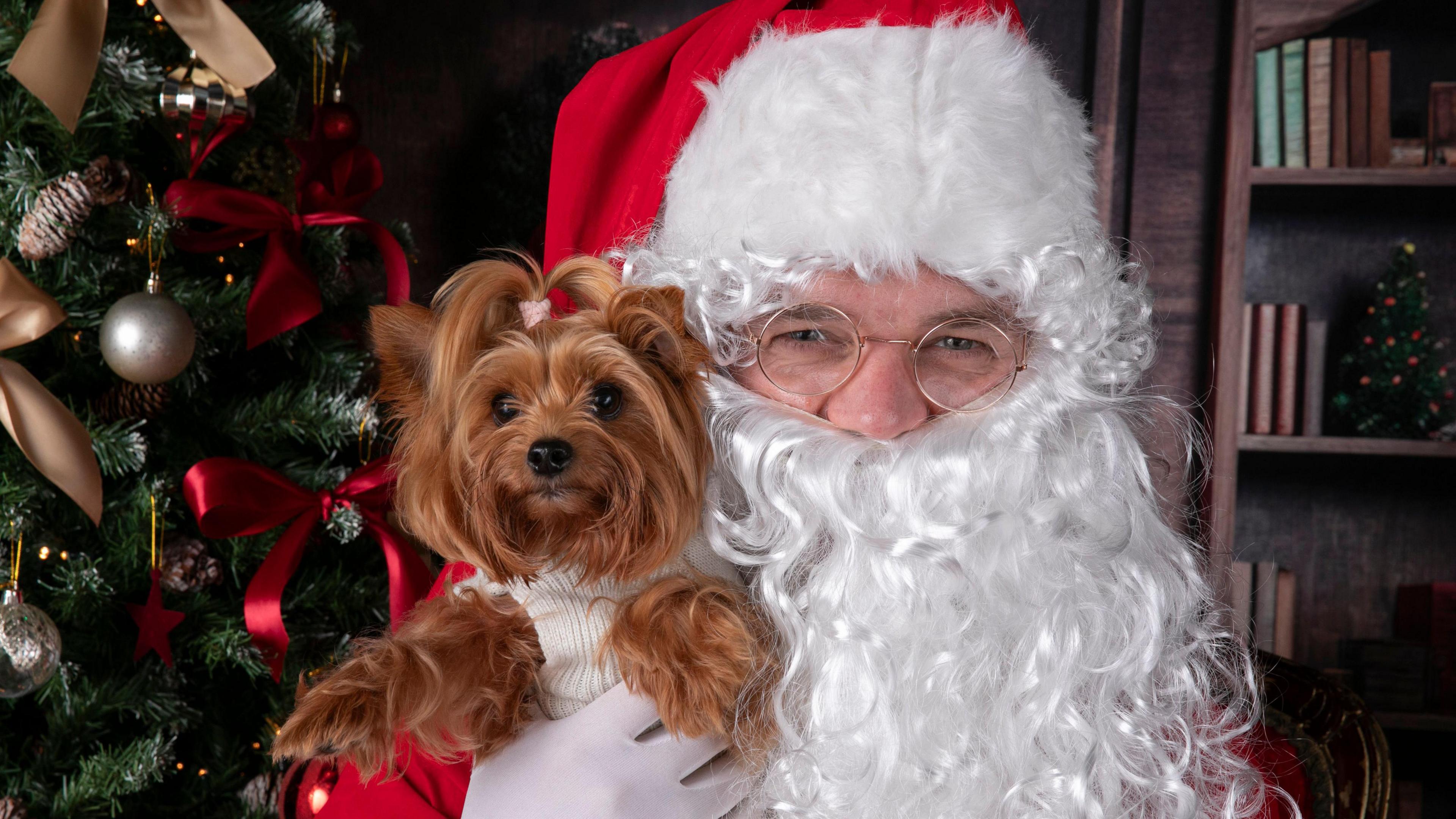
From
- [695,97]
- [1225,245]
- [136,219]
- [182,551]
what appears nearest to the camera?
[695,97]

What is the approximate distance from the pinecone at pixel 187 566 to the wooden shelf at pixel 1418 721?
3.33m

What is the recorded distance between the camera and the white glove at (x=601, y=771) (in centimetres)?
114

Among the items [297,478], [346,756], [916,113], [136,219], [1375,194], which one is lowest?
[346,756]

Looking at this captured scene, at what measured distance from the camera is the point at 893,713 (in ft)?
4.29

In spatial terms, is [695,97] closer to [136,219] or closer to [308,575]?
[136,219]

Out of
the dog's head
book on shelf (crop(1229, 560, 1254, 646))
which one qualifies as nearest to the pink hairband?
the dog's head

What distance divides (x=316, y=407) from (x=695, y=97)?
986mm

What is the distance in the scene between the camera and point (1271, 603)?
3.33 meters

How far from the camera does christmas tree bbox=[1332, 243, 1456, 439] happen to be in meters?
3.07

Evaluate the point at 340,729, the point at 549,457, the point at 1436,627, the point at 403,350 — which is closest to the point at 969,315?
the point at 549,457

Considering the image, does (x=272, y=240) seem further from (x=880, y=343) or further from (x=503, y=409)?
(x=880, y=343)

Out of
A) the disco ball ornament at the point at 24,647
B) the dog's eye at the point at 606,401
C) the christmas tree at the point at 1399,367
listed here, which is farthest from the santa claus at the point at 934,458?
the christmas tree at the point at 1399,367

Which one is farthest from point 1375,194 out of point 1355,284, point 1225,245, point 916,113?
point 916,113

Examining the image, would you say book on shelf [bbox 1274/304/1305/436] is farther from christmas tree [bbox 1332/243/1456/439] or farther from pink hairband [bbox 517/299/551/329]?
pink hairband [bbox 517/299/551/329]
